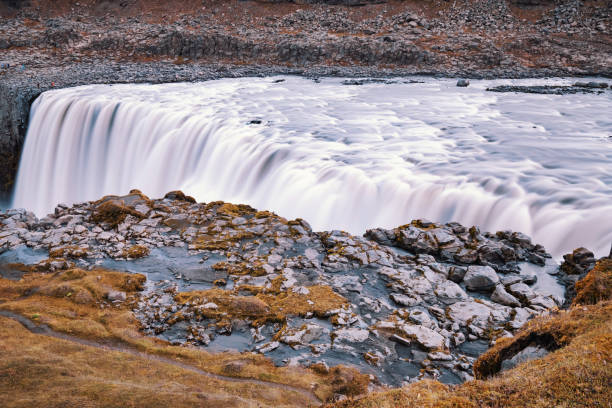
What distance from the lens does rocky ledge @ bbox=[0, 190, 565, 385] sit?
8.55 meters

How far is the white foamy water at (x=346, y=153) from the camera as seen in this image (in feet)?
49.8

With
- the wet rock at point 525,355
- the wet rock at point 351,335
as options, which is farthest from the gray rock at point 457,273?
the wet rock at point 525,355

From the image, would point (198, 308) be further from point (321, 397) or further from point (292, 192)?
point (292, 192)

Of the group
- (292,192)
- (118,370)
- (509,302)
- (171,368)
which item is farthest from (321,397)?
(292,192)

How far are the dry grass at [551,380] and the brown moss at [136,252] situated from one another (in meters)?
9.02

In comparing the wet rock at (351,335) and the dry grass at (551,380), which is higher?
the dry grass at (551,380)

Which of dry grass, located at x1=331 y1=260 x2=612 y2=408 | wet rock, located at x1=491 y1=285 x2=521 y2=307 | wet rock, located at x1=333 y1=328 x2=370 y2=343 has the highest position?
dry grass, located at x1=331 y1=260 x2=612 y2=408

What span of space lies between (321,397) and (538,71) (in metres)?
45.8

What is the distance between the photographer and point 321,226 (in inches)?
603

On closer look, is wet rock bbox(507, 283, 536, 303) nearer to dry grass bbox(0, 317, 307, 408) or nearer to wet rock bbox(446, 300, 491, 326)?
wet rock bbox(446, 300, 491, 326)

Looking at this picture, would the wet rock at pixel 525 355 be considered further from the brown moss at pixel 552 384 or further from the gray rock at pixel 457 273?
the gray rock at pixel 457 273

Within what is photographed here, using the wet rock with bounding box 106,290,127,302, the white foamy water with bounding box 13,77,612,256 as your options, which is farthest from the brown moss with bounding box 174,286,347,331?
the white foamy water with bounding box 13,77,612,256

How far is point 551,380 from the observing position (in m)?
4.23

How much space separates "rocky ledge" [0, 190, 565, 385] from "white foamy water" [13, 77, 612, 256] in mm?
2112
